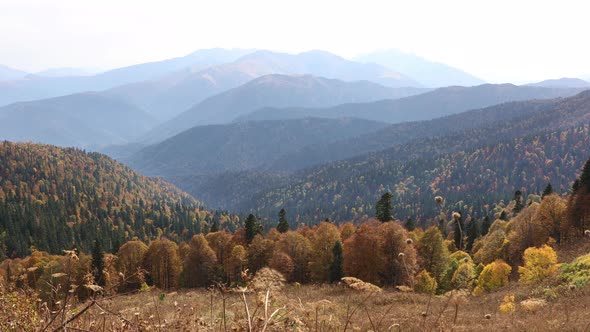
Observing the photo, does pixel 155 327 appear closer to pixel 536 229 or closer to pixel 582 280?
pixel 582 280

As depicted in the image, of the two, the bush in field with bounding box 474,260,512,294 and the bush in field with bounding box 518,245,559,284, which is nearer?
the bush in field with bounding box 518,245,559,284

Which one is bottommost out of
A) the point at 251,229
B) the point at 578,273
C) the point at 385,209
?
the point at 251,229

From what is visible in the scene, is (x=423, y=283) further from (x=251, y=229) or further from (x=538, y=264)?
(x=251, y=229)

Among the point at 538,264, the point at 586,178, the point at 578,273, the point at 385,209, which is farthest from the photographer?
the point at 385,209

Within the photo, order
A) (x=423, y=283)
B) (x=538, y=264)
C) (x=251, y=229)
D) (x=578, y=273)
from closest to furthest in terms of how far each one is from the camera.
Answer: (x=578, y=273), (x=538, y=264), (x=423, y=283), (x=251, y=229)

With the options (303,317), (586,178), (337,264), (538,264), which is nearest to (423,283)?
(538,264)

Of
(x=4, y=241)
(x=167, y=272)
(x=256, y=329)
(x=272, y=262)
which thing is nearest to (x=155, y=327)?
(x=256, y=329)

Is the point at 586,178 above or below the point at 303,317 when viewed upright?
below

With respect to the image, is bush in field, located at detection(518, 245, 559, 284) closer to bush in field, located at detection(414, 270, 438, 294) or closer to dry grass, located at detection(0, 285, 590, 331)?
dry grass, located at detection(0, 285, 590, 331)

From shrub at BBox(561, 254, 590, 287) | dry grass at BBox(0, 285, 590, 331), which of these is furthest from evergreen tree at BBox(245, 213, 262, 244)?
shrub at BBox(561, 254, 590, 287)

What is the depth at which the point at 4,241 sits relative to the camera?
168 meters

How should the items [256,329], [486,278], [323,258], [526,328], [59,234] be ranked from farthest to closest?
[59,234], [323,258], [486,278], [526,328], [256,329]

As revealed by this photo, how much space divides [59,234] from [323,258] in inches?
6874

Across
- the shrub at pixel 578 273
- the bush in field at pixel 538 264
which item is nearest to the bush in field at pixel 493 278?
the bush in field at pixel 538 264
